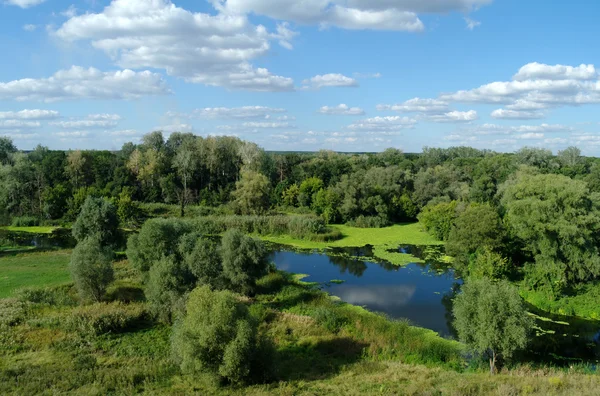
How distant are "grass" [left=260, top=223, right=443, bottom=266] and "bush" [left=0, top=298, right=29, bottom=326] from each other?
1141 inches

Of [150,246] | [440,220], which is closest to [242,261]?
[150,246]

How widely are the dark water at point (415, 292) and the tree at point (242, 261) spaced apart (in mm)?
6473

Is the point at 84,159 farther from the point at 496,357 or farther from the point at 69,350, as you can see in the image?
the point at 496,357

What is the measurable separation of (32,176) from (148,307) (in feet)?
173

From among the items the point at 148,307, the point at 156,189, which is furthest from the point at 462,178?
the point at 148,307

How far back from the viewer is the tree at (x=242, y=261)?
29422mm

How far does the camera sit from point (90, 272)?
27078mm

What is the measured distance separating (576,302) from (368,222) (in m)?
34.6

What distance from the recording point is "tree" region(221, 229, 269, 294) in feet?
96.5

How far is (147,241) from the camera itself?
101ft

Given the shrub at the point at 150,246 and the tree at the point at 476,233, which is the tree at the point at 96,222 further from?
the tree at the point at 476,233

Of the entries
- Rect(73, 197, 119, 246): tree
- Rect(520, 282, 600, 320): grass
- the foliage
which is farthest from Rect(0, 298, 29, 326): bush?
the foliage

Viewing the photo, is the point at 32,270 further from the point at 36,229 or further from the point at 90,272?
the point at 36,229

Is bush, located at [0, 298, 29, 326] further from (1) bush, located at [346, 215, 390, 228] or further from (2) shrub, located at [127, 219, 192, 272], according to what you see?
(1) bush, located at [346, 215, 390, 228]
